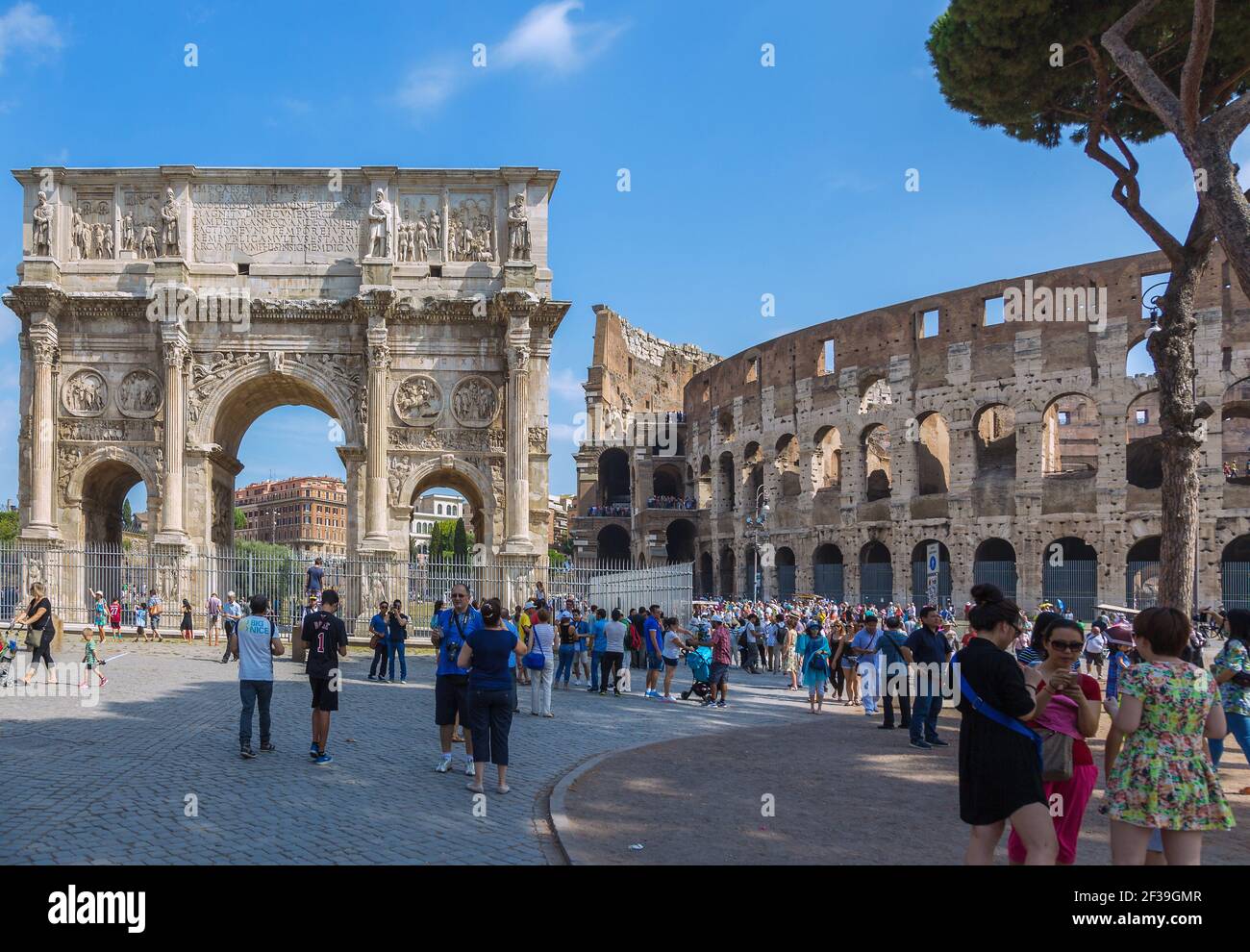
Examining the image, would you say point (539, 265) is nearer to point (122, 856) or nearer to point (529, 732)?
point (529, 732)

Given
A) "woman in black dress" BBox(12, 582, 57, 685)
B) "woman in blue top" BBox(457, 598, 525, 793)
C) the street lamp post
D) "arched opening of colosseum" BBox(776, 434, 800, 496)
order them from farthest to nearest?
"arched opening of colosseum" BBox(776, 434, 800, 496)
the street lamp post
"woman in black dress" BBox(12, 582, 57, 685)
"woman in blue top" BBox(457, 598, 525, 793)

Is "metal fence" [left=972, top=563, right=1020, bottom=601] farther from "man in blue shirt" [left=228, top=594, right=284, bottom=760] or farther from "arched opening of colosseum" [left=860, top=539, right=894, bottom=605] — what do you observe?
"man in blue shirt" [left=228, top=594, right=284, bottom=760]

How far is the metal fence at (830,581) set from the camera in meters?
36.5

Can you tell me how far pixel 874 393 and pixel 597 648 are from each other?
2622cm

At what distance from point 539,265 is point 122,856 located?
68.8 feet

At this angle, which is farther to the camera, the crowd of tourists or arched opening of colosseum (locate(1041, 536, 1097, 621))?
arched opening of colosseum (locate(1041, 536, 1097, 621))

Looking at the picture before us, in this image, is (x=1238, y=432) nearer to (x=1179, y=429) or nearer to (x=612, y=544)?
(x=612, y=544)

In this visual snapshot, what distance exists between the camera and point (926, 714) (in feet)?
33.8

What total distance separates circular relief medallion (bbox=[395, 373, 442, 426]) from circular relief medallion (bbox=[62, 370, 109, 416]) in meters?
7.52

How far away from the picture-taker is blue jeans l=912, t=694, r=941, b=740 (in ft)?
33.3

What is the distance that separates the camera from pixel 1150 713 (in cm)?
428

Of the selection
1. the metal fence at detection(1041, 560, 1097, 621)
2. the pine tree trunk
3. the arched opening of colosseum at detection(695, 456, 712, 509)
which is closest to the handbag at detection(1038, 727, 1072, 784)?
the pine tree trunk

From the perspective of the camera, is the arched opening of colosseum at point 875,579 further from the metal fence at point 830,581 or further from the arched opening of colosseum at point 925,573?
the metal fence at point 830,581

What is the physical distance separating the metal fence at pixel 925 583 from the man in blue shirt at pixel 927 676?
77.6 feet
